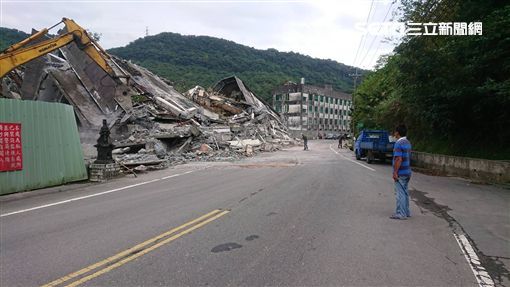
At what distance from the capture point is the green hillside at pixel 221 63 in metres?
85.0

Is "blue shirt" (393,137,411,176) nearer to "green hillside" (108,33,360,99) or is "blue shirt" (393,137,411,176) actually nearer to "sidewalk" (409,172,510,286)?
"sidewalk" (409,172,510,286)

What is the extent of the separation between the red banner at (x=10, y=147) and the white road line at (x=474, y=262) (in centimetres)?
1138

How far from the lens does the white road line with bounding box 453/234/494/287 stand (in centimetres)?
474

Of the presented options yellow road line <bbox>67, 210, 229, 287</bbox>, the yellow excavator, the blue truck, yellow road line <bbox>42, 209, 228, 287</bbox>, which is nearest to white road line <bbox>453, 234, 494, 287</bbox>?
yellow road line <bbox>67, 210, 229, 287</bbox>

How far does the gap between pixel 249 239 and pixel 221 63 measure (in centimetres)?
9899

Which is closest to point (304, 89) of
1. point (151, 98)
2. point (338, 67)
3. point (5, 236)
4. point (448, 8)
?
point (338, 67)

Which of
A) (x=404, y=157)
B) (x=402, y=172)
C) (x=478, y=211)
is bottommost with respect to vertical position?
(x=478, y=211)

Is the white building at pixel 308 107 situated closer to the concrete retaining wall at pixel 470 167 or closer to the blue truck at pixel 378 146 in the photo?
the blue truck at pixel 378 146

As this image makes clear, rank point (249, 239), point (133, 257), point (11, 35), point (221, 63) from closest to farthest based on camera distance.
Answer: point (133, 257), point (249, 239), point (11, 35), point (221, 63)

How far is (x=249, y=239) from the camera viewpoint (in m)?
6.36

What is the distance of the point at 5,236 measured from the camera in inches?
274

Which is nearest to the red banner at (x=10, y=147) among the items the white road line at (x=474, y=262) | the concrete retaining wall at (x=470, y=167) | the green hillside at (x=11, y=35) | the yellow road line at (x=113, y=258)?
the yellow road line at (x=113, y=258)

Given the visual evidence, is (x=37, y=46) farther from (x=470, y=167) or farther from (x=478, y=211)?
(x=470, y=167)

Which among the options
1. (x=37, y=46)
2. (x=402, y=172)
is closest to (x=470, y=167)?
(x=402, y=172)
